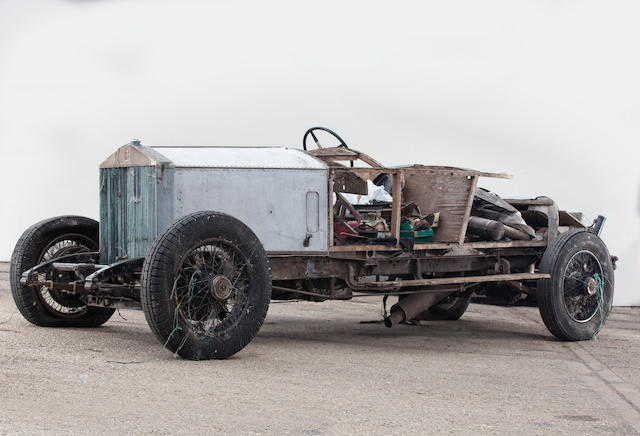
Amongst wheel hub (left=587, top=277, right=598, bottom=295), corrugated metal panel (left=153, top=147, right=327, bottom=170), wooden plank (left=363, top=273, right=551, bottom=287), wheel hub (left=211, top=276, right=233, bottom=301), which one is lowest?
wheel hub (left=587, top=277, right=598, bottom=295)

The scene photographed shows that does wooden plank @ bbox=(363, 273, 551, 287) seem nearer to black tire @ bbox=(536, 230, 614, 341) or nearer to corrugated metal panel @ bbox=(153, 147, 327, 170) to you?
black tire @ bbox=(536, 230, 614, 341)

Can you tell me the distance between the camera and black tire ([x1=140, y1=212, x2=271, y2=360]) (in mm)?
6832

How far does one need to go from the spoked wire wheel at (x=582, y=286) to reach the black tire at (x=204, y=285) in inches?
151

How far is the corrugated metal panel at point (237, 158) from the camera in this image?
7926 mm

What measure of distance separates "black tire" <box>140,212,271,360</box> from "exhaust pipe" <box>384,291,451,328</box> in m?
2.37

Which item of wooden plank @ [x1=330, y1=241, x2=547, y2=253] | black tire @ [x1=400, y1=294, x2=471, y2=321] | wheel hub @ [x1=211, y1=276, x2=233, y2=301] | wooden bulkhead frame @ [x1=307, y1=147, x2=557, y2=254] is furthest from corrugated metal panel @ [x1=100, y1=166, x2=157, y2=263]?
black tire @ [x1=400, y1=294, x2=471, y2=321]

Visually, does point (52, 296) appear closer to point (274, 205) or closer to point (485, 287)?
point (274, 205)

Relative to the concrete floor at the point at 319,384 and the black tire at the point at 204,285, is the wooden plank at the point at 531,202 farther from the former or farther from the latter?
the black tire at the point at 204,285

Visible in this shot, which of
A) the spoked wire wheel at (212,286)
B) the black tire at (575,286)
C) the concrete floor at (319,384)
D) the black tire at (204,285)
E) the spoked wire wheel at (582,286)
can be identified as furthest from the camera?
the spoked wire wheel at (582,286)

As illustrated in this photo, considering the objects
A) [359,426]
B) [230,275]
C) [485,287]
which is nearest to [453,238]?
[485,287]

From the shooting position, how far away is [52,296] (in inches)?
347

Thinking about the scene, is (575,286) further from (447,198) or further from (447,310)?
(447,310)

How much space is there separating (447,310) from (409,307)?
6.73 ft

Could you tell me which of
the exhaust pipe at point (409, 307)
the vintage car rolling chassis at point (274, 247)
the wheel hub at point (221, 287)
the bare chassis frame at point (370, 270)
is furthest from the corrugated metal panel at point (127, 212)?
the exhaust pipe at point (409, 307)
